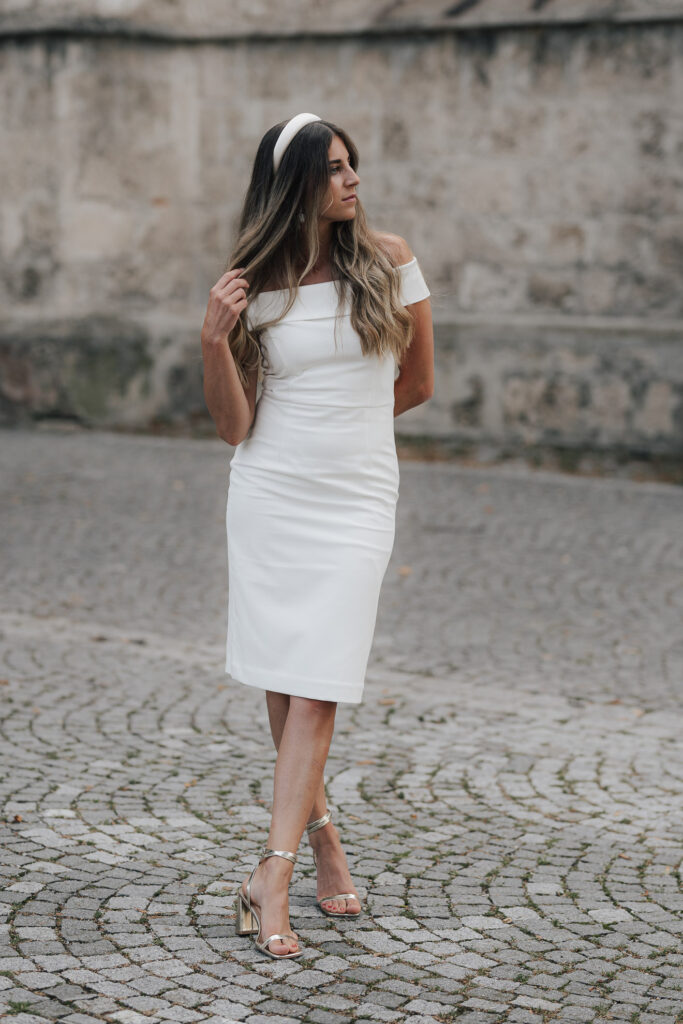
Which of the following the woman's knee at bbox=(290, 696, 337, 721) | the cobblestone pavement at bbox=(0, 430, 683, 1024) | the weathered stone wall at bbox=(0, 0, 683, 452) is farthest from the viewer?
the weathered stone wall at bbox=(0, 0, 683, 452)

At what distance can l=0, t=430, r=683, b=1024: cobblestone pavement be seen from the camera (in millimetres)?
3139

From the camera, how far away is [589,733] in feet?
16.4

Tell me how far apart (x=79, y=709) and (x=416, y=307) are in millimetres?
2332

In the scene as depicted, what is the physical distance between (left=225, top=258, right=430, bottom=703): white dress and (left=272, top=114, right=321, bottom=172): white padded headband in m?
0.30

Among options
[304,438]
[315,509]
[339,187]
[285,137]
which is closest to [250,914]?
[315,509]

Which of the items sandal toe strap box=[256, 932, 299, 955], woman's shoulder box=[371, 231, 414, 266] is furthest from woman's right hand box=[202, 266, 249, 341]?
sandal toe strap box=[256, 932, 299, 955]

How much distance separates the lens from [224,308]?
324cm

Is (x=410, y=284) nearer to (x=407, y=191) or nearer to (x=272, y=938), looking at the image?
(x=272, y=938)

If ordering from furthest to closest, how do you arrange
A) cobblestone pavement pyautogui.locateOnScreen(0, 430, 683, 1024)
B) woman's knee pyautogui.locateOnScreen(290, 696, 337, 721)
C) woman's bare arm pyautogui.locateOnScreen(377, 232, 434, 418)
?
woman's bare arm pyautogui.locateOnScreen(377, 232, 434, 418) → woman's knee pyautogui.locateOnScreen(290, 696, 337, 721) → cobblestone pavement pyautogui.locateOnScreen(0, 430, 683, 1024)

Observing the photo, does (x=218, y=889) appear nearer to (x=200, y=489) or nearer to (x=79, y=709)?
(x=79, y=709)

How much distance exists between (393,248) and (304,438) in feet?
1.72

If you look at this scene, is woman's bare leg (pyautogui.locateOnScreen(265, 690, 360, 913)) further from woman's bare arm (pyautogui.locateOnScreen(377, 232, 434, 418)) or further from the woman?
woman's bare arm (pyautogui.locateOnScreen(377, 232, 434, 418))

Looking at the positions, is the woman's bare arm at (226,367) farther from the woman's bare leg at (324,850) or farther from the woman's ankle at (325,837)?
the woman's ankle at (325,837)

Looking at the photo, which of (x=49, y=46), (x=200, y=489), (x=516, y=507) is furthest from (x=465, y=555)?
(x=49, y=46)
